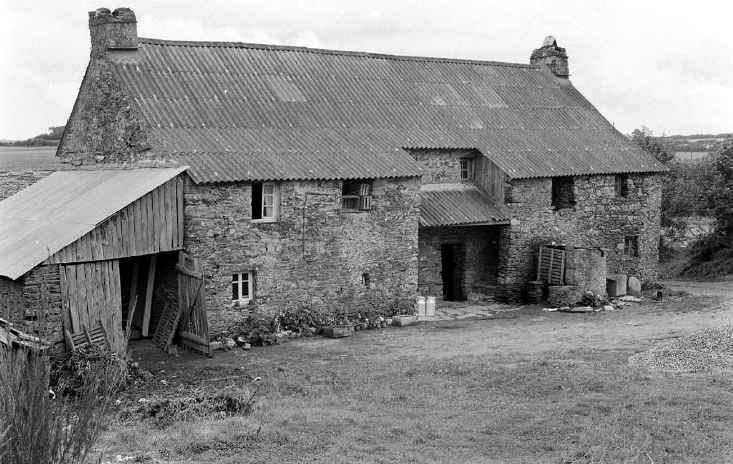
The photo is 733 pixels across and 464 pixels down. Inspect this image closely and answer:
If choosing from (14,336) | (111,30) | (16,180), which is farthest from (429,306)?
(16,180)

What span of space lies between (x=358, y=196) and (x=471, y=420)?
10.9 m

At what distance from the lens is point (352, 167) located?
23016mm

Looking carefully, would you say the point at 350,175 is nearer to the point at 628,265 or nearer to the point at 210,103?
the point at 210,103

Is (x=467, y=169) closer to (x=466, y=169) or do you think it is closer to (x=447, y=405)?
(x=466, y=169)

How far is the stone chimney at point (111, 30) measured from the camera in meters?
22.8

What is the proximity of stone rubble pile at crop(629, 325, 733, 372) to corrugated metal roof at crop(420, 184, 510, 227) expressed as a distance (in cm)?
875

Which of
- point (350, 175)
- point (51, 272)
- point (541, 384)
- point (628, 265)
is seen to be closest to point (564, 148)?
point (628, 265)

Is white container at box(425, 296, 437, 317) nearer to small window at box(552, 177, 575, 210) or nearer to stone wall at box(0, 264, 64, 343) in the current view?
small window at box(552, 177, 575, 210)

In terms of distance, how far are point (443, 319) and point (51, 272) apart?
38.3 feet

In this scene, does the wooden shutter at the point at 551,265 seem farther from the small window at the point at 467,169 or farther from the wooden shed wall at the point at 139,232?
the wooden shed wall at the point at 139,232

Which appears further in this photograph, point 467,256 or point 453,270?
point 453,270

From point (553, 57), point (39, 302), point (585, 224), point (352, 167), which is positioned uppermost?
point (553, 57)

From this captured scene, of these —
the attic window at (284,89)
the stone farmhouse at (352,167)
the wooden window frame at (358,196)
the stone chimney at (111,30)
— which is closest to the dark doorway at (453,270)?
the stone farmhouse at (352,167)

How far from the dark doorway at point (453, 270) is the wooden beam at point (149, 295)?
403 inches
